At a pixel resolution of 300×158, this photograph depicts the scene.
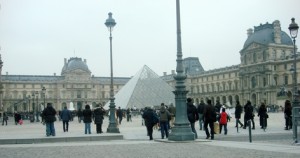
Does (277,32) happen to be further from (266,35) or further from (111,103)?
(111,103)

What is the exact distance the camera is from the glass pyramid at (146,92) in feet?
137

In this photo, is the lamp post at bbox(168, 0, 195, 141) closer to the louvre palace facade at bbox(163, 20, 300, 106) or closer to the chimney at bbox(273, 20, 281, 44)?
the louvre palace facade at bbox(163, 20, 300, 106)

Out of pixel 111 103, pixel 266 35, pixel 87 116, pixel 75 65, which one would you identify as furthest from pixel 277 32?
pixel 87 116

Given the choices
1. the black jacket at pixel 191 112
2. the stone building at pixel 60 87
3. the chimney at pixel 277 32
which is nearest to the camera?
the black jacket at pixel 191 112

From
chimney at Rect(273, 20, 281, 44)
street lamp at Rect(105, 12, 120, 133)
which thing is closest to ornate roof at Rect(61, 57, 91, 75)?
chimney at Rect(273, 20, 281, 44)

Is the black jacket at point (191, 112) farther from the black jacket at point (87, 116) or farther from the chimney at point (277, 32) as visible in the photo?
the chimney at point (277, 32)

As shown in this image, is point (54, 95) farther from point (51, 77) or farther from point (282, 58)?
point (282, 58)

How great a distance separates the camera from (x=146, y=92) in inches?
1683

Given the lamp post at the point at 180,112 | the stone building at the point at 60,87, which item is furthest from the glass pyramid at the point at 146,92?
the stone building at the point at 60,87

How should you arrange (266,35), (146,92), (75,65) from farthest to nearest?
(75,65), (266,35), (146,92)

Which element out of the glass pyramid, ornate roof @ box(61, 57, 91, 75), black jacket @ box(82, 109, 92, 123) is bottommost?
black jacket @ box(82, 109, 92, 123)

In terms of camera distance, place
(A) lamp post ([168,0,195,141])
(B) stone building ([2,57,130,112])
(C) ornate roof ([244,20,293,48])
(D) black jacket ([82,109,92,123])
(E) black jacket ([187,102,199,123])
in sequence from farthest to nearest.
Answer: (B) stone building ([2,57,130,112]) < (C) ornate roof ([244,20,293,48]) < (D) black jacket ([82,109,92,123]) < (E) black jacket ([187,102,199,123]) < (A) lamp post ([168,0,195,141])

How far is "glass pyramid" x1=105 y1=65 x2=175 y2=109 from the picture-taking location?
137 feet

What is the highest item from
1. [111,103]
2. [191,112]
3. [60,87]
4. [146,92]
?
[60,87]
